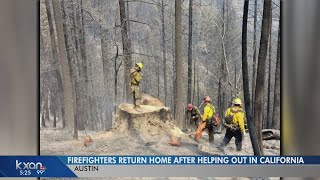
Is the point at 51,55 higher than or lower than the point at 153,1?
lower

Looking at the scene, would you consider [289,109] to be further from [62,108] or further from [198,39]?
[62,108]

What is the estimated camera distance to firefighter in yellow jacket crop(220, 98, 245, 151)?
3.05 m

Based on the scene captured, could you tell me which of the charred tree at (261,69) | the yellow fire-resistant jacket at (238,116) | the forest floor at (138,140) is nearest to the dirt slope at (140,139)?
the forest floor at (138,140)

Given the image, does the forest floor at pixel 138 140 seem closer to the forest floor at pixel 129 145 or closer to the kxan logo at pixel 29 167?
the forest floor at pixel 129 145

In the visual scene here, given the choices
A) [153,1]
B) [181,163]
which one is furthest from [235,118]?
[153,1]

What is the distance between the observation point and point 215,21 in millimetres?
3053

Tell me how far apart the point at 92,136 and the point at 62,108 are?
0.34m

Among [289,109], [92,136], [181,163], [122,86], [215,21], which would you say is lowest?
[181,163]

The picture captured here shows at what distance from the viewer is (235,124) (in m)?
3.06

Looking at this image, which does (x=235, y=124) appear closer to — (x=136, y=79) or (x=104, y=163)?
(x=136, y=79)

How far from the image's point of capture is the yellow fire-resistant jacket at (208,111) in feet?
10.0

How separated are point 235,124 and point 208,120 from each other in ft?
0.75

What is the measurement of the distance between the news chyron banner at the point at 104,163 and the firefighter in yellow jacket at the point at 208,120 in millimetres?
218

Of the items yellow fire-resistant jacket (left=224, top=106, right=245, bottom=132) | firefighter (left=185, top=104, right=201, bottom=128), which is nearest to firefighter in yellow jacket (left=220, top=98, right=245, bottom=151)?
yellow fire-resistant jacket (left=224, top=106, right=245, bottom=132)
